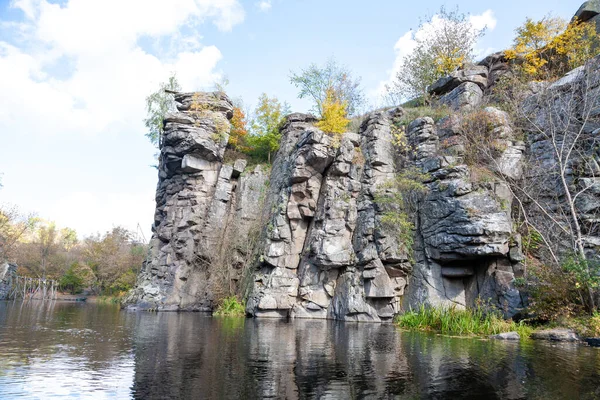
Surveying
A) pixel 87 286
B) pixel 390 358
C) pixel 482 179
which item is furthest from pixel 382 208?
pixel 87 286

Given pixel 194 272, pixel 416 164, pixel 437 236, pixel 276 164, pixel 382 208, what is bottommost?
pixel 194 272

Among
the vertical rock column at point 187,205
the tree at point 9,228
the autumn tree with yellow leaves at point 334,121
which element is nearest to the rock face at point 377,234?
the autumn tree with yellow leaves at point 334,121

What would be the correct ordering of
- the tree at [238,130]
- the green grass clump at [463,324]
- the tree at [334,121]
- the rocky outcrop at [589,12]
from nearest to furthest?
the green grass clump at [463,324]
the rocky outcrop at [589,12]
the tree at [334,121]
the tree at [238,130]

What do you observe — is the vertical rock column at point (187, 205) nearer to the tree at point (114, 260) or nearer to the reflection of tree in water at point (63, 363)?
the reflection of tree in water at point (63, 363)

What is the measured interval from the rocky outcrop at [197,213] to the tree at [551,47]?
796 inches

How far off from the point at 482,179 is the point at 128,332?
17676mm

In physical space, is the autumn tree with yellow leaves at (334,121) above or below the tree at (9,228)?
above

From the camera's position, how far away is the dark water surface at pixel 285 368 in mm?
6090

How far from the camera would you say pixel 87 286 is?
54.0 metres

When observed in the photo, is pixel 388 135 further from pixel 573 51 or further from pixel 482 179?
pixel 573 51

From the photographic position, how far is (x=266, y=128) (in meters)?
33.0

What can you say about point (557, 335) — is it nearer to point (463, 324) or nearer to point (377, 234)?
point (463, 324)

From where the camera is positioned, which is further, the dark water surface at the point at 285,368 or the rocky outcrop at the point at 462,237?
the rocky outcrop at the point at 462,237

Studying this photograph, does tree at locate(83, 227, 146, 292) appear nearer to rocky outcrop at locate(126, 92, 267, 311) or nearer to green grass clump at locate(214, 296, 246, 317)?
rocky outcrop at locate(126, 92, 267, 311)
